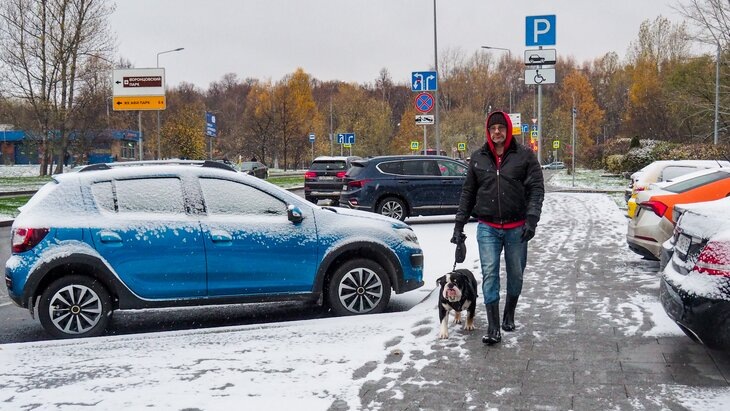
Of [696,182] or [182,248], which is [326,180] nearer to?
[696,182]

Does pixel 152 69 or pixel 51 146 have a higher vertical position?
pixel 152 69

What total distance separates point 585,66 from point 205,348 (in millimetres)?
96882

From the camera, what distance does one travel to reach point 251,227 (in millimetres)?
6504

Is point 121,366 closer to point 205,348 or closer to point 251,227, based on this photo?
point 205,348

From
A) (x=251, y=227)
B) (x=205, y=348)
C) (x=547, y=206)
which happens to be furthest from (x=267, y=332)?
(x=547, y=206)

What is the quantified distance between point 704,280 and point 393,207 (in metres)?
11.7

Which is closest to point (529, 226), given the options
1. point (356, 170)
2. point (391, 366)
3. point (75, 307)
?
point (391, 366)

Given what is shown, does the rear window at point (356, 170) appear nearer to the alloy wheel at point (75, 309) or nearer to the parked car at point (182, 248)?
the parked car at point (182, 248)

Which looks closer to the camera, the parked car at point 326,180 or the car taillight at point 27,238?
the car taillight at point 27,238

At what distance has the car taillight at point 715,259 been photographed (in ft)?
14.3

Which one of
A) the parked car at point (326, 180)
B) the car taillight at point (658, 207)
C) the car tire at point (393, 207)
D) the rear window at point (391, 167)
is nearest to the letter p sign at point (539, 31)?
the rear window at point (391, 167)

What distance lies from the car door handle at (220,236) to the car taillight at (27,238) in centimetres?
145

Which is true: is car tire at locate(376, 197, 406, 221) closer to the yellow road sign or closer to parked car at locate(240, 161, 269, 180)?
parked car at locate(240, 161, 269, 180)

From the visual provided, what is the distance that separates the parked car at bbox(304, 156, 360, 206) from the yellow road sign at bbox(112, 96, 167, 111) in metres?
18.8
